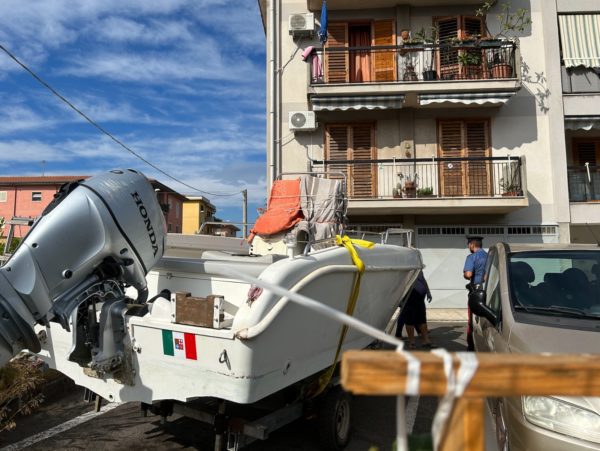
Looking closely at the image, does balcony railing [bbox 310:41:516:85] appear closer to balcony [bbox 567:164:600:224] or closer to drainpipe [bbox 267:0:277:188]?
drainpipe [bbox 267:0:277:188]

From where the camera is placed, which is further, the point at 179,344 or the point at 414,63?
the point at 414,63

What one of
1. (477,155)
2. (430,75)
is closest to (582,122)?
(477,155)

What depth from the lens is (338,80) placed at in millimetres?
14859

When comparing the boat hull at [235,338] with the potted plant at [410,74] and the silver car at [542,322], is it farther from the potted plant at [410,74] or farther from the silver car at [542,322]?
the potted plant at [410,74]

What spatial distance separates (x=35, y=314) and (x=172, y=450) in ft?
6.05

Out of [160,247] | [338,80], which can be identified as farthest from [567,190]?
[160,247]

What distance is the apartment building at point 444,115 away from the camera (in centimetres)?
1359

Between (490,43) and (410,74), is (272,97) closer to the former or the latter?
(410,74)

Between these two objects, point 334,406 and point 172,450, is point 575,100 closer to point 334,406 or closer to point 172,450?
point 334,406

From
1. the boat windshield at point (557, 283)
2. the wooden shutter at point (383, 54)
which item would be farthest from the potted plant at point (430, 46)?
the boat windshield at point (557, 283)

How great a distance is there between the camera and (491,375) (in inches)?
42.1

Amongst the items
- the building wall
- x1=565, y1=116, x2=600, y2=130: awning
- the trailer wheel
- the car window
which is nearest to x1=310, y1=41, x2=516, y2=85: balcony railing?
x1=565, y1=116, x2=600, y2=130: awning

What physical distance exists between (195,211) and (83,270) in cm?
5908

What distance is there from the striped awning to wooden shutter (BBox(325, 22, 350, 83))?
6.87 meters
